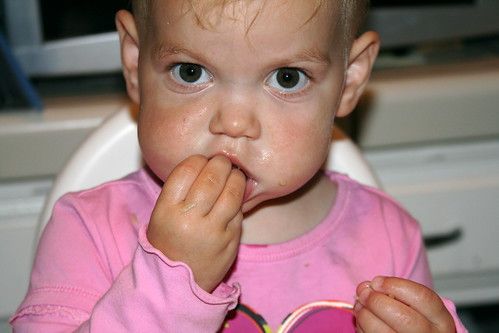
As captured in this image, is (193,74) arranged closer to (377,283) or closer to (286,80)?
(286,80)

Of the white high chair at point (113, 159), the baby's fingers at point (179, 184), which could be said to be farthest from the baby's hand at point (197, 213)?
the white high chair at point (113, 159)

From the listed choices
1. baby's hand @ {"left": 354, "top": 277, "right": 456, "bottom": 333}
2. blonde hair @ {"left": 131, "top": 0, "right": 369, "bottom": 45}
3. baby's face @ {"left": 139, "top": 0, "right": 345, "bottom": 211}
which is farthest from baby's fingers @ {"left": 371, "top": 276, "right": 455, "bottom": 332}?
blonde hair @ {"left": 131, "top": 0, "right": 369, "bottom": 45}

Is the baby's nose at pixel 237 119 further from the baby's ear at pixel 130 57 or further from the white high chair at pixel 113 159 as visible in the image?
the white high chair at pixel 113 159

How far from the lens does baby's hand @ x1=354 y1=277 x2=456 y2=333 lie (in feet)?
2.15

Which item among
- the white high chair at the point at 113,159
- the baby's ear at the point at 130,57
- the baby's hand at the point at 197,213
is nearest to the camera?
the baby's hand at the point at 197,213

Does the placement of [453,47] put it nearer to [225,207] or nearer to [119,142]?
[119,142]

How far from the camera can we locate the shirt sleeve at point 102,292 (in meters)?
0.61

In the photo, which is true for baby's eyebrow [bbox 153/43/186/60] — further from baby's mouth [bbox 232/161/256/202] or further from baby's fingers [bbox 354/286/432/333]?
baby's fingers [bbox 354/286/432/333]

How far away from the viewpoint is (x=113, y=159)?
89 cm

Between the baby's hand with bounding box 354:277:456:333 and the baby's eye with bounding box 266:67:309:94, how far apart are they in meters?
0.17

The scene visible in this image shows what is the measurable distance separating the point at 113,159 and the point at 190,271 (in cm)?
32

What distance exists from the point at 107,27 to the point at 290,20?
22.3 inches

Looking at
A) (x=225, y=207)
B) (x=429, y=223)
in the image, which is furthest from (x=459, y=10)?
(x=225, y=207)

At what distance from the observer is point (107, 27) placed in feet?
3.73
